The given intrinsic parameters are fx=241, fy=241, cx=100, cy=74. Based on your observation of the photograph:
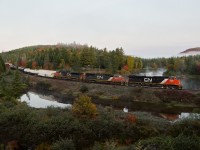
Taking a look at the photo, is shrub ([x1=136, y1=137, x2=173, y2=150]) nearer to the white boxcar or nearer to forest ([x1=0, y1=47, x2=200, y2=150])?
forest ([x1=0, y1=47, x2=200, y2=150])

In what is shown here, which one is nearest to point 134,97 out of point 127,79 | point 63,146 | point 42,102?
point 127,79

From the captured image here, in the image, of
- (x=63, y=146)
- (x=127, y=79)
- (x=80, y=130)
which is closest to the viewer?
(x=63, y=146)

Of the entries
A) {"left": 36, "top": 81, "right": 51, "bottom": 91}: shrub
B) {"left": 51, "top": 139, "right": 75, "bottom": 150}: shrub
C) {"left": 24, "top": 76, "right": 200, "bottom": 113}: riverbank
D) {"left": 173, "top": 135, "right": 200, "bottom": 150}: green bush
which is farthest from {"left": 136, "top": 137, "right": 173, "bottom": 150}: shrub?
{"left": 36, "top": 81, "right": 51, "bottom": 91}: shrub

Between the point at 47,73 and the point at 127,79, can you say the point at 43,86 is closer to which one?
the point at 47,73

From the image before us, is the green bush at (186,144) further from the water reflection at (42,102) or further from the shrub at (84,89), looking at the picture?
the shrub at (84,89)

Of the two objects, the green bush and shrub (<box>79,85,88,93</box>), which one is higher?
the green bush

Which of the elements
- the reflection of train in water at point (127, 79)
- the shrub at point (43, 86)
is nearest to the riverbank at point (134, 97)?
the shrub at point (43, 86)

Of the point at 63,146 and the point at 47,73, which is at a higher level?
the point at 47,73

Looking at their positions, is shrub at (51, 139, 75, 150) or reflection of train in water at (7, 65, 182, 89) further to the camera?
reflection of train in water at (7, 65, 182, 89)

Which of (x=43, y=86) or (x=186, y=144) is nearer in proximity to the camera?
(x=186, y=144)

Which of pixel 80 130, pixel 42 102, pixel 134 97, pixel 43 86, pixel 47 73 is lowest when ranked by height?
pixel 42 102

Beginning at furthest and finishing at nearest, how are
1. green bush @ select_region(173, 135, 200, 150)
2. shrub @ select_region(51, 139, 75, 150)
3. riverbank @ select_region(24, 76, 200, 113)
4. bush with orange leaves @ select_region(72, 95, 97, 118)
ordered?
riverbank @ select_region(24, 76, 200, 113), bush with orange leaves @ select_region(72, 95, 97, 118), shrub @ select_region(51, 139, 75, 150), green bush @ select_region(173, 135, 200, 150)

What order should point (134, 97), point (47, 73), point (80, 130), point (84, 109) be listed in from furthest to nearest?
point (47, 73)
point (134, 97)
point (84, 109)
point (80, 130)

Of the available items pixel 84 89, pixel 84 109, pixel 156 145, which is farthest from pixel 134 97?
pixel 156 145
